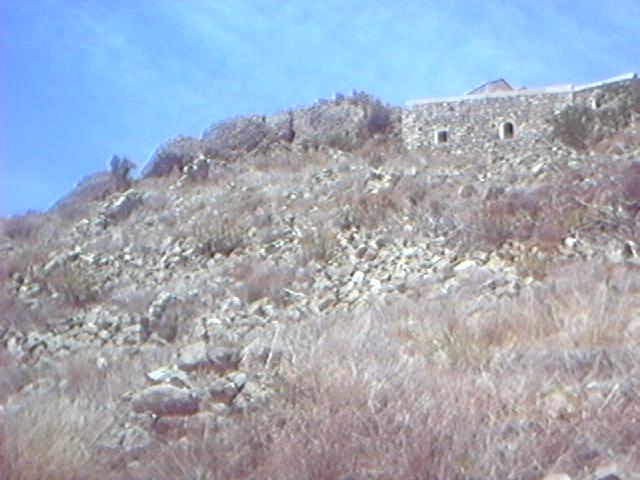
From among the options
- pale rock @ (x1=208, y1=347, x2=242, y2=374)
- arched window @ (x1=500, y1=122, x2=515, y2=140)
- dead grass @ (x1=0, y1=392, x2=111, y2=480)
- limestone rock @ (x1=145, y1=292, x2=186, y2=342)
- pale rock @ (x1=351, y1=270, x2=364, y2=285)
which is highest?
arched window @ (x1=500, y1=122, x2=515, y2=140)

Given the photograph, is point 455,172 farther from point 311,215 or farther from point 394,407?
point 394,407

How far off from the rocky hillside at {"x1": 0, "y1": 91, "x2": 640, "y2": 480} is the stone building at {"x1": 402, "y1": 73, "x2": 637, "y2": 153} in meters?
1.35

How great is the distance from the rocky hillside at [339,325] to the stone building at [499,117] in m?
1.35

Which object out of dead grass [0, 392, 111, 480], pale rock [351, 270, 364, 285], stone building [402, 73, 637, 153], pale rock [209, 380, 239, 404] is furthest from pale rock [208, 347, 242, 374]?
stone building [402, 73, 637, 153]

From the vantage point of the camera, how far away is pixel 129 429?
459 centimetres

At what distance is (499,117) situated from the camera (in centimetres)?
2175

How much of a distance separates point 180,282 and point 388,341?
5829 millimetres

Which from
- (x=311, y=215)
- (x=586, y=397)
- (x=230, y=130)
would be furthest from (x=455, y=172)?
(x=586, y=397)

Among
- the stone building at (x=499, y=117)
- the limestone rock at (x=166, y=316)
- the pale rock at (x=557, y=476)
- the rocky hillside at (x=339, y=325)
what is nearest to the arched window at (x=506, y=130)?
the stone building at (x=499, y=117)

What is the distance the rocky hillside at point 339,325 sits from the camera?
4047 millimetres

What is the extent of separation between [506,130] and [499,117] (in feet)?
1.09

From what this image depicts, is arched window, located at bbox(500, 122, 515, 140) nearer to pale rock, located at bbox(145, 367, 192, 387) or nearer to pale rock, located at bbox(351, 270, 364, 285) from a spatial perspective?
pale rock, located at bbox(351, 270, 364, 285)

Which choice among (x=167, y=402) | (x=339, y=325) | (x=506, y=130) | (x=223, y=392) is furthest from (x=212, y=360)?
(x=506, y=130)

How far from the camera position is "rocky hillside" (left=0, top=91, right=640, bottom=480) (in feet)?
13.3
